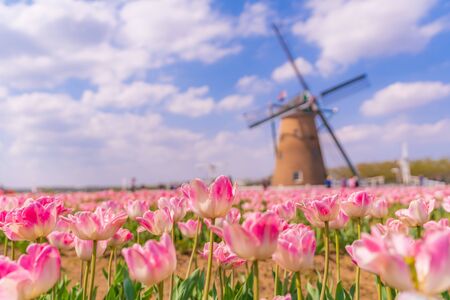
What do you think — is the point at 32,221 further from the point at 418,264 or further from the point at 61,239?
the point at 418,264

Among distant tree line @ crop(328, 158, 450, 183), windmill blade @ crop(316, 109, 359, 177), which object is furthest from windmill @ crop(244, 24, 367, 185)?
distant tree line @ crop(328, 158, 450, 183)

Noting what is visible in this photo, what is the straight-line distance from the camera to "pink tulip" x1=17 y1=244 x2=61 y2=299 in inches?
43.1

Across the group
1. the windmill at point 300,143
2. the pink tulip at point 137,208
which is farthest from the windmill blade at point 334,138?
the pink tulip at point 137,208

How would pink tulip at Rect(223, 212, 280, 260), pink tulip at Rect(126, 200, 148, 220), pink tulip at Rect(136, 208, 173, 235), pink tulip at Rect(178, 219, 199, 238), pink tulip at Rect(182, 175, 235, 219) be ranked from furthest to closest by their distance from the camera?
pink tulip at Rect(126, 200, 148, 220) → pink tulip at Rect(178, 219, 199, 238) → pink tulip at Rect(136, 208, 173, 235) → pink tulip at Rect(182, 175, 235, 219) → pink tulip at Rect(223, 212, 280, 260)

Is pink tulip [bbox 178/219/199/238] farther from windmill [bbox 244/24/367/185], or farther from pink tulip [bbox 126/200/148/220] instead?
windmill [bbox 244/24/367/185]

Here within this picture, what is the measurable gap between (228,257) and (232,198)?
50cm

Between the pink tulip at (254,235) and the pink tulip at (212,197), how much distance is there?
1.08 ft

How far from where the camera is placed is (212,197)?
1455mm

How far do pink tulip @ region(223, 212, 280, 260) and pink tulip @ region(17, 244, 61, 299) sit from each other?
474 mm

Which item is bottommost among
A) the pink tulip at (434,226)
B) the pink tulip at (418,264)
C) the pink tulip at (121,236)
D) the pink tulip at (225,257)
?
the pink tulip at (225,257)

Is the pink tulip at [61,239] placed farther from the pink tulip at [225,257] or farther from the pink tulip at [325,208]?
the pink tulip at [325,208]

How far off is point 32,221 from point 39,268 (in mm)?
669

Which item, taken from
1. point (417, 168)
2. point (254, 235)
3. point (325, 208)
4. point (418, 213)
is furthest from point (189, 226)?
point (417, 168)

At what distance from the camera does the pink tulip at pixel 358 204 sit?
1996 millimetres
